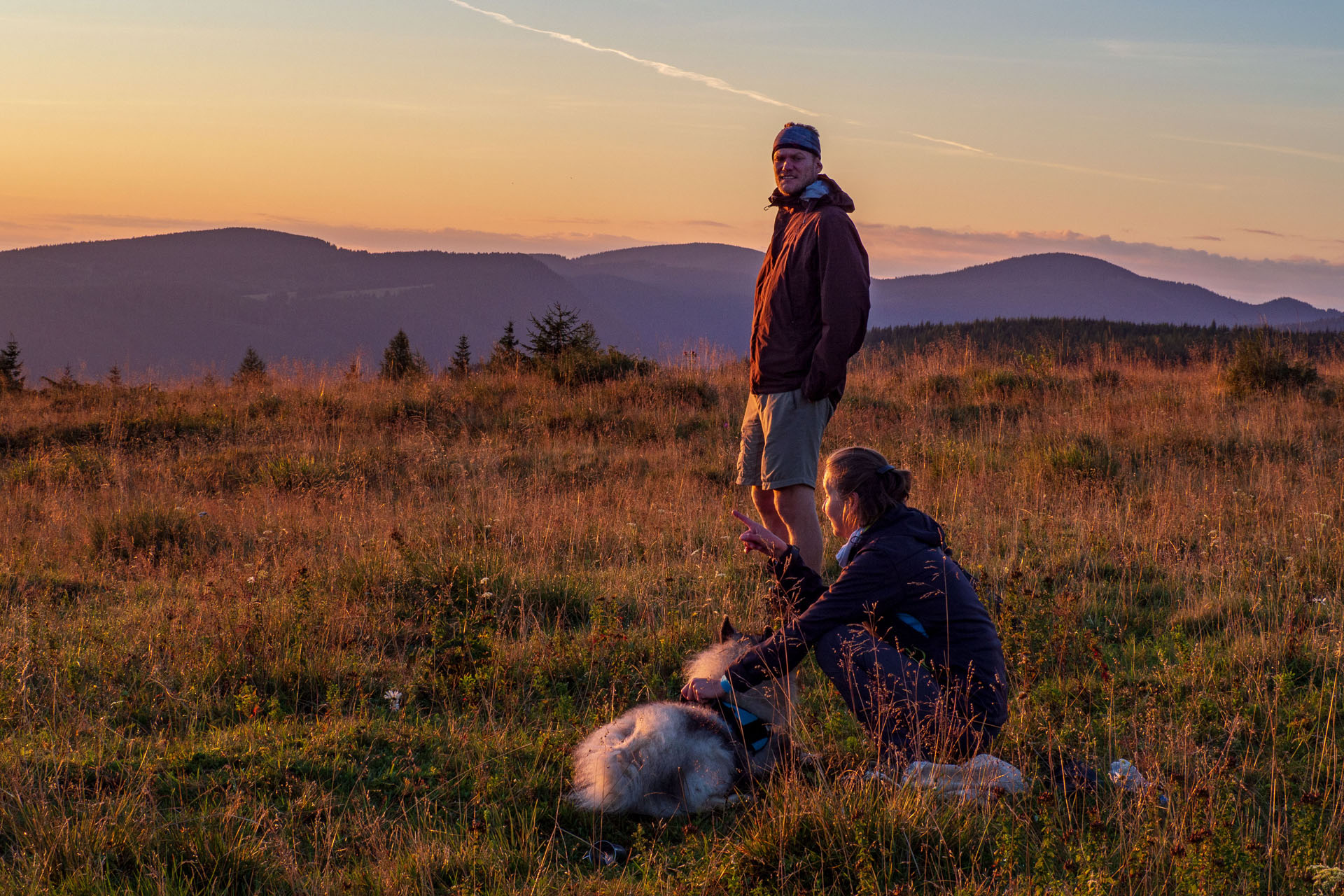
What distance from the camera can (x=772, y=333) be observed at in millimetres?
4066

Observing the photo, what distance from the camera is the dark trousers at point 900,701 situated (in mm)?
2711

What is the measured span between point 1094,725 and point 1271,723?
666 mm

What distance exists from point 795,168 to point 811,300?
1.99 ft

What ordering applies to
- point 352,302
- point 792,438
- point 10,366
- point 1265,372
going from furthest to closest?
1. point 352,302
2. point 10,366
3. point 1265,372
4. point 792,438

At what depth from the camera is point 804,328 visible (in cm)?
401

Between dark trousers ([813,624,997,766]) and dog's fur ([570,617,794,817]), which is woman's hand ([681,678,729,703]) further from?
dark trousers ([813,624,997,766])

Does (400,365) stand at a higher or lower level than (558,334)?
lower

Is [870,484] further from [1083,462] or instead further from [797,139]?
[1083,462]

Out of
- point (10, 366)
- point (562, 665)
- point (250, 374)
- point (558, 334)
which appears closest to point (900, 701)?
point (562, 665)

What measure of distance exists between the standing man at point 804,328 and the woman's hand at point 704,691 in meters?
1.21

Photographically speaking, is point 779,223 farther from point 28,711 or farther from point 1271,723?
point 28,711

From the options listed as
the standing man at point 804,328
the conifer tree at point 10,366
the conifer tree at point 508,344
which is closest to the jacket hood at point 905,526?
the standing man at point 804,328

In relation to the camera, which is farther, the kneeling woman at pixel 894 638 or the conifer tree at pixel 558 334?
the conifer tree at pixel 558 334

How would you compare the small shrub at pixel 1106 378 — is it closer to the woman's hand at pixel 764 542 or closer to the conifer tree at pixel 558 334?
the conifer tree at pixel 558 334
